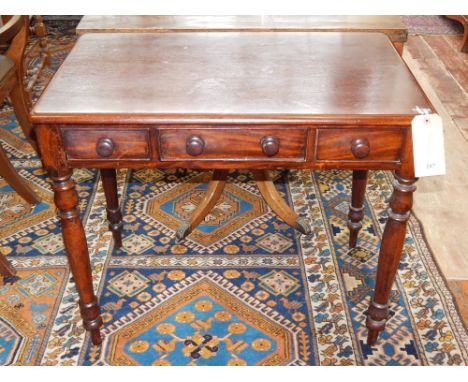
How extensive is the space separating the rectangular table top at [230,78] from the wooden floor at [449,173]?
110 cm

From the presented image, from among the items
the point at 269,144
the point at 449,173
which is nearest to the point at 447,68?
the point at 449,173

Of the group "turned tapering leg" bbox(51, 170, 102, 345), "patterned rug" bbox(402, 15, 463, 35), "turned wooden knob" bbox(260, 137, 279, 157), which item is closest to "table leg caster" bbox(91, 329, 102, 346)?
Answer: "turned tapering leg" bbox(51, 170, 102, 345)

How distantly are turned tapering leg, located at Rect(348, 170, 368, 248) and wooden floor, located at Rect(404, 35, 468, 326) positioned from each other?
397mm

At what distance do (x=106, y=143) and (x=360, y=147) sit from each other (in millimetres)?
740

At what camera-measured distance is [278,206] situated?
2.71 m

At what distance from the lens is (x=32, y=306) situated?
236 cm

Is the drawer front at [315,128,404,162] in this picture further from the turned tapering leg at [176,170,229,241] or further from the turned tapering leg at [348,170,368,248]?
the turned tapering leg at [176,170,229,241]

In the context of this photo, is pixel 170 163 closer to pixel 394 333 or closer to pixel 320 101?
pixel 320 101

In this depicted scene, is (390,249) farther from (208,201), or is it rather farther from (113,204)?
(113,204)

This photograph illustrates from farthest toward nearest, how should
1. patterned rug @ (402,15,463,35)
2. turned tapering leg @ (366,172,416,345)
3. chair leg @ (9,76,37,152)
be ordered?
patterned rug @ (402,15,463,35)
chair leg @ (9,76,37,152)
turned tapering leg @ (366,172,416,345)

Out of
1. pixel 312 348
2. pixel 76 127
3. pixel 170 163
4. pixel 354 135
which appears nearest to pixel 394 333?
pixel 312 348

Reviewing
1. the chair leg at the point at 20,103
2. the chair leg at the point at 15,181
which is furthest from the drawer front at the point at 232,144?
the chair leg at the point at 20,103

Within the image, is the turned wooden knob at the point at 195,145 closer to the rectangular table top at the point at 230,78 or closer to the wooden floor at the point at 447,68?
the rectangular table top at the point at 230,78

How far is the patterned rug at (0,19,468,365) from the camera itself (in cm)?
214
